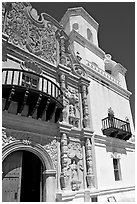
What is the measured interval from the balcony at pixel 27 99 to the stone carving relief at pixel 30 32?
1749 millimetres

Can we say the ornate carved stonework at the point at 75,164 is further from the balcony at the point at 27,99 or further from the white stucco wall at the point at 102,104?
the white stucco wall at the point at 102,104

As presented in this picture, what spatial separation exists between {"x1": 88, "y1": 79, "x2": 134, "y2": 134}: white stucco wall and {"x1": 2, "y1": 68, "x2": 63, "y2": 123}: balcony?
3.28 meters

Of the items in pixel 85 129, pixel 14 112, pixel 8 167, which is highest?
pixel 14 112

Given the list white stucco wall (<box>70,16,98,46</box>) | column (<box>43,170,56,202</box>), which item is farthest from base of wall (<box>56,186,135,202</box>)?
white stucco wall (<box>70,16,98,46</box>)

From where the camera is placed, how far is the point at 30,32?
8289mm

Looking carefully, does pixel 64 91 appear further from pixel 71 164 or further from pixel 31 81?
pixel 71 164

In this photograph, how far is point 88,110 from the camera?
9383 millimetres

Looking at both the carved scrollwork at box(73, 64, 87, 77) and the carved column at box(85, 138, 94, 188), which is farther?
the carved scrollwork at box(73, 64, 87, 77)

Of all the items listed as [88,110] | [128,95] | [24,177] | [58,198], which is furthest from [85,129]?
[128,95]

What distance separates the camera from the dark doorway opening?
293 inches

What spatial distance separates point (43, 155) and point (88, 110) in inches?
156

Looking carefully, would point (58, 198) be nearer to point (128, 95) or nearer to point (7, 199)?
point (7, 199)

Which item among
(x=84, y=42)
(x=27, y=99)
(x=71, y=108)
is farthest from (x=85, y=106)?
(x=84, y=42)

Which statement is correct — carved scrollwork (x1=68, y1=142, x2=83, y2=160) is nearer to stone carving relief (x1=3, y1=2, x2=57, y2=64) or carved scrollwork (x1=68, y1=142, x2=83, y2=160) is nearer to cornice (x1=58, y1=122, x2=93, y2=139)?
cornice (x1=58, y1=122, x2=93, y2=139)
